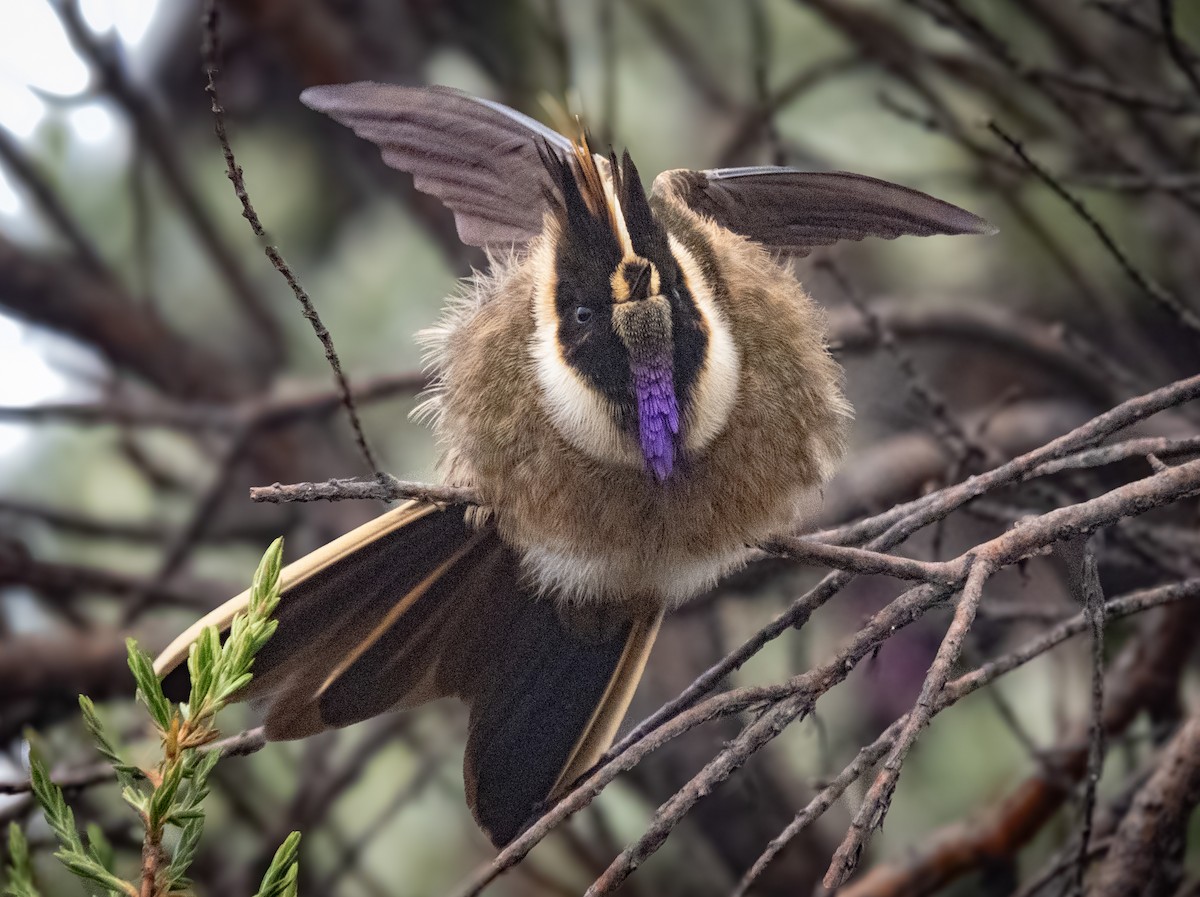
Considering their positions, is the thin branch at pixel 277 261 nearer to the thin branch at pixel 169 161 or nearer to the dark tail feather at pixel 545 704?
the dark tail feather at pixel 545 704

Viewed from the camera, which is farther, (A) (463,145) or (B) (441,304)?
(B) (441,304)

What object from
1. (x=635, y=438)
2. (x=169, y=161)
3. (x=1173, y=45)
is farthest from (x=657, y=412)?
(x=169, y=161)

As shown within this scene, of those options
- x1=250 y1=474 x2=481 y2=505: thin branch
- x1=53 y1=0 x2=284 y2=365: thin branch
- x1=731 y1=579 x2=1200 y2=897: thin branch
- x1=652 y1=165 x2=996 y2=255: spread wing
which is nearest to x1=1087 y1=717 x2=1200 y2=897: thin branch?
x1=731 y1=579 x2=1200 y2=897: thin branch

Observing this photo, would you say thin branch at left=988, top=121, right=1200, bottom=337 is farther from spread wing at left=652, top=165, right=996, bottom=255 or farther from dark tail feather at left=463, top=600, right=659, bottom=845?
dark tail feather at left=463, top=600, right=659, bottom=845

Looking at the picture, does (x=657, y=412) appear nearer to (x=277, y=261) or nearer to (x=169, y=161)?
(x=277, y=261)

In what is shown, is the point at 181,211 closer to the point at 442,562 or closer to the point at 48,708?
the point at 48,708

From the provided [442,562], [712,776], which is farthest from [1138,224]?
[712,776]

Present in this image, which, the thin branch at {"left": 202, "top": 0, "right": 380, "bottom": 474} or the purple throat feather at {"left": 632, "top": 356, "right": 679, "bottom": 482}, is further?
the purple throat feather at {"left": 632, "top": 356, "right": 679, "bottom": 482}
